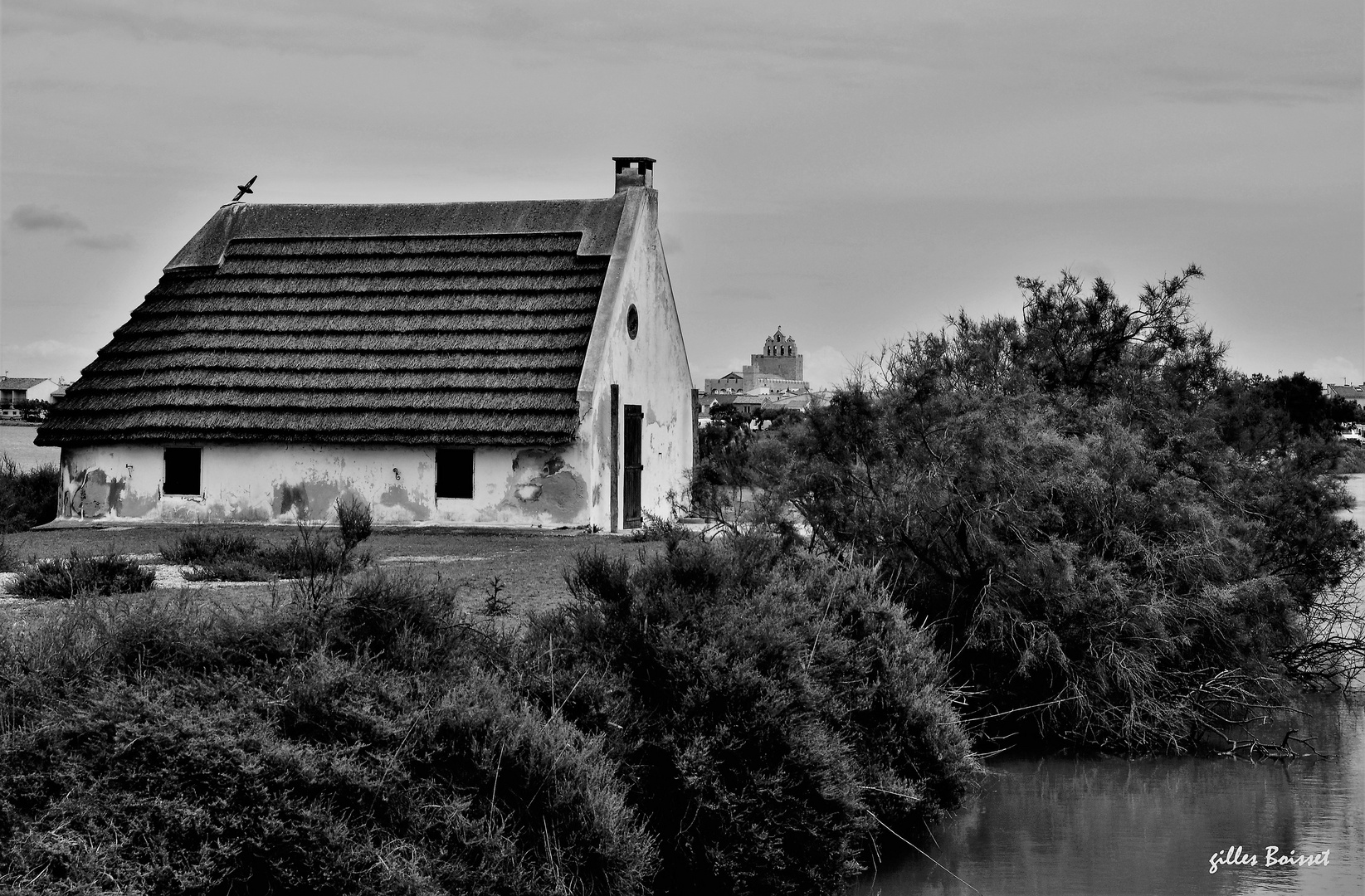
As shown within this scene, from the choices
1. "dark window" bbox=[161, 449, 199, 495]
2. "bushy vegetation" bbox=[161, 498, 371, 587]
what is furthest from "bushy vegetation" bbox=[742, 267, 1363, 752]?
"dark window" bbox=[161, 449, 199, 495]

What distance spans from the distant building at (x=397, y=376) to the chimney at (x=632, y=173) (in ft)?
0.11

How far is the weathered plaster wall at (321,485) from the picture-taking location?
24.1 metres

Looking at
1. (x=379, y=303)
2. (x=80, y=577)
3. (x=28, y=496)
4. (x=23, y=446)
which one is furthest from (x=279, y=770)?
(x=23, y=446)

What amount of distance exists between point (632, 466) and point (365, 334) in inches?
203

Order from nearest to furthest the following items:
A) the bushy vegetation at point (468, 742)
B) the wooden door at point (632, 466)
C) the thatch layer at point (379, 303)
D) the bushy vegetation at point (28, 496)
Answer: the bushy vegetation at point (468, 742) → the thatch layer at point (379, 303) → the bushy vegetation at point (28, 496) → the wooden door at point (632, 466)

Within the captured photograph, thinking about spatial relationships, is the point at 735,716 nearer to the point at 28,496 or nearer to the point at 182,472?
the point at 182,472

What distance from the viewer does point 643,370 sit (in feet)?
86.5

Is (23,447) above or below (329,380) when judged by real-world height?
above

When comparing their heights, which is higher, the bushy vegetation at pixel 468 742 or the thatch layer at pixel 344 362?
the thatch layer at pixel 344 362

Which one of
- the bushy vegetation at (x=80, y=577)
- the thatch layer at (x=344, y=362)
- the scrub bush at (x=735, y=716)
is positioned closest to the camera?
the scrub bush at (x=735, y=716)

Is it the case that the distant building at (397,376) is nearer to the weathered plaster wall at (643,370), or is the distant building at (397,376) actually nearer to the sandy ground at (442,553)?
the weathered plaster wall at (643,370)

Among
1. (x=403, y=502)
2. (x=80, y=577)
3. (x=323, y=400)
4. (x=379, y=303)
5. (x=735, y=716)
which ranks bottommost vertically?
(x=735, y=716)

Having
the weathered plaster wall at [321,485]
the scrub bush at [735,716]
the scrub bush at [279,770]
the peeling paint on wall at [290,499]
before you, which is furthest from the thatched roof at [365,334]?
the scrub bush at [279,770]

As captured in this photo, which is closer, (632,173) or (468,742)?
(468,742)
